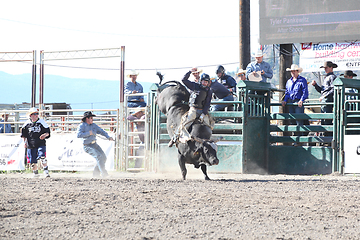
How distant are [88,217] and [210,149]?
180 inches

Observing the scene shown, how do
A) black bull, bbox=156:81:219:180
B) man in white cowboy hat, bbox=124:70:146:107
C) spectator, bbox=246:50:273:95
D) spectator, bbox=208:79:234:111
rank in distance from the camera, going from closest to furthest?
black bull, bbox=156:81:219:180 → spectator, bbox=208:79:234:111 → spectator, bbox=246:50:273:95 → man in white cowboy hat, bbox=124:70:146:107

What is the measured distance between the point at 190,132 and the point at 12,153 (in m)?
7.33

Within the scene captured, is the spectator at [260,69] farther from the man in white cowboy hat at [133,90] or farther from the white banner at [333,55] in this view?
the white banner at [333,55]

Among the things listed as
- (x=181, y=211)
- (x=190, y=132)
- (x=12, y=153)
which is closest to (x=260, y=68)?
(x=190, y=132)

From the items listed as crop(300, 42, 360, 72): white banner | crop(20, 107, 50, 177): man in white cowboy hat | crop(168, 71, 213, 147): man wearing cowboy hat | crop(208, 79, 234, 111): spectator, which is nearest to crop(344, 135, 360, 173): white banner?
crop(208, 79, 234, 111): spectator

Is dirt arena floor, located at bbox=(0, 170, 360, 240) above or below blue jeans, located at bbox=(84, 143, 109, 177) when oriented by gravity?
below

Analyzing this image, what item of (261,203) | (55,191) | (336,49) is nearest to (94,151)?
(55,191)

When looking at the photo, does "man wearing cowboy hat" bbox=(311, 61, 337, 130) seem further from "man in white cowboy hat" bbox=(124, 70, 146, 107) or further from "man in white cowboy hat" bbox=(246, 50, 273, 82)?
"man in white cowboy hat" bbox=(124, 70, 146, 107)

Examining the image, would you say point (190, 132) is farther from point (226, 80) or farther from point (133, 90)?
point (133, 90)

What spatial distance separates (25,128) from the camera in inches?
471

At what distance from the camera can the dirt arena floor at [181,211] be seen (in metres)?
5.24

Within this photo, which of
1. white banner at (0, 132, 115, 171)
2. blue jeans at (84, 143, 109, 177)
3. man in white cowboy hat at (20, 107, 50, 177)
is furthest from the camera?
white banner at (0, 132, 115, 171)

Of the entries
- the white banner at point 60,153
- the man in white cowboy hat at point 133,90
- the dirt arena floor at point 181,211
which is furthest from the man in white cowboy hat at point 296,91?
the white banner at point 60,153

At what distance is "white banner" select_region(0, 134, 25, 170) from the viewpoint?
15.0 metres
